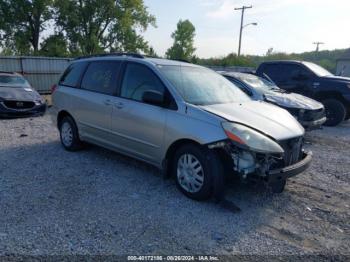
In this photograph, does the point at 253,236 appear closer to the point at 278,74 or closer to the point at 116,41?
the point at 278,74

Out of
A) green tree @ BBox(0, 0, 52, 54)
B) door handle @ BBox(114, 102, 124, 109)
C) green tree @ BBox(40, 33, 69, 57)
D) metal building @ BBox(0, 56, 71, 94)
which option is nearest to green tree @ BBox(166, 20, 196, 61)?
green tree @ BBox(40, 33, 69, 57)

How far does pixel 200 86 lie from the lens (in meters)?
4.35

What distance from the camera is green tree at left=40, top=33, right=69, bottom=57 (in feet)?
102

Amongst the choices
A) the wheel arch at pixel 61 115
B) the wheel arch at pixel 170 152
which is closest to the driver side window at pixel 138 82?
the wheel arch at pixel 170 152

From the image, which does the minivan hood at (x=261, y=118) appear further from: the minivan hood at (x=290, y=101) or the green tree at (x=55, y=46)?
the green tree at (x=55, y=46)

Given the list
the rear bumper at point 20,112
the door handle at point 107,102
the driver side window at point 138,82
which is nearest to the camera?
the driver side window at point 138,82

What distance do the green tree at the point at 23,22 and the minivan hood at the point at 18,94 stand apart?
2425 cm

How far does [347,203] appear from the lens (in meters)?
3.92

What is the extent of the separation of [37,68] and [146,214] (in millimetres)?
14885

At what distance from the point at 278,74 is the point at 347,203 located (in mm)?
7147

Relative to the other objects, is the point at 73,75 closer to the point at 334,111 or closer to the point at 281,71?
the point at 281,71

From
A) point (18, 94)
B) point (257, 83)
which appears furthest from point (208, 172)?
point (18, 94)

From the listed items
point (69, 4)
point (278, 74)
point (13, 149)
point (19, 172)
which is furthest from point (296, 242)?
point (69, 4)

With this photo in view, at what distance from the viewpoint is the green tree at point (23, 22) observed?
29188 mm
